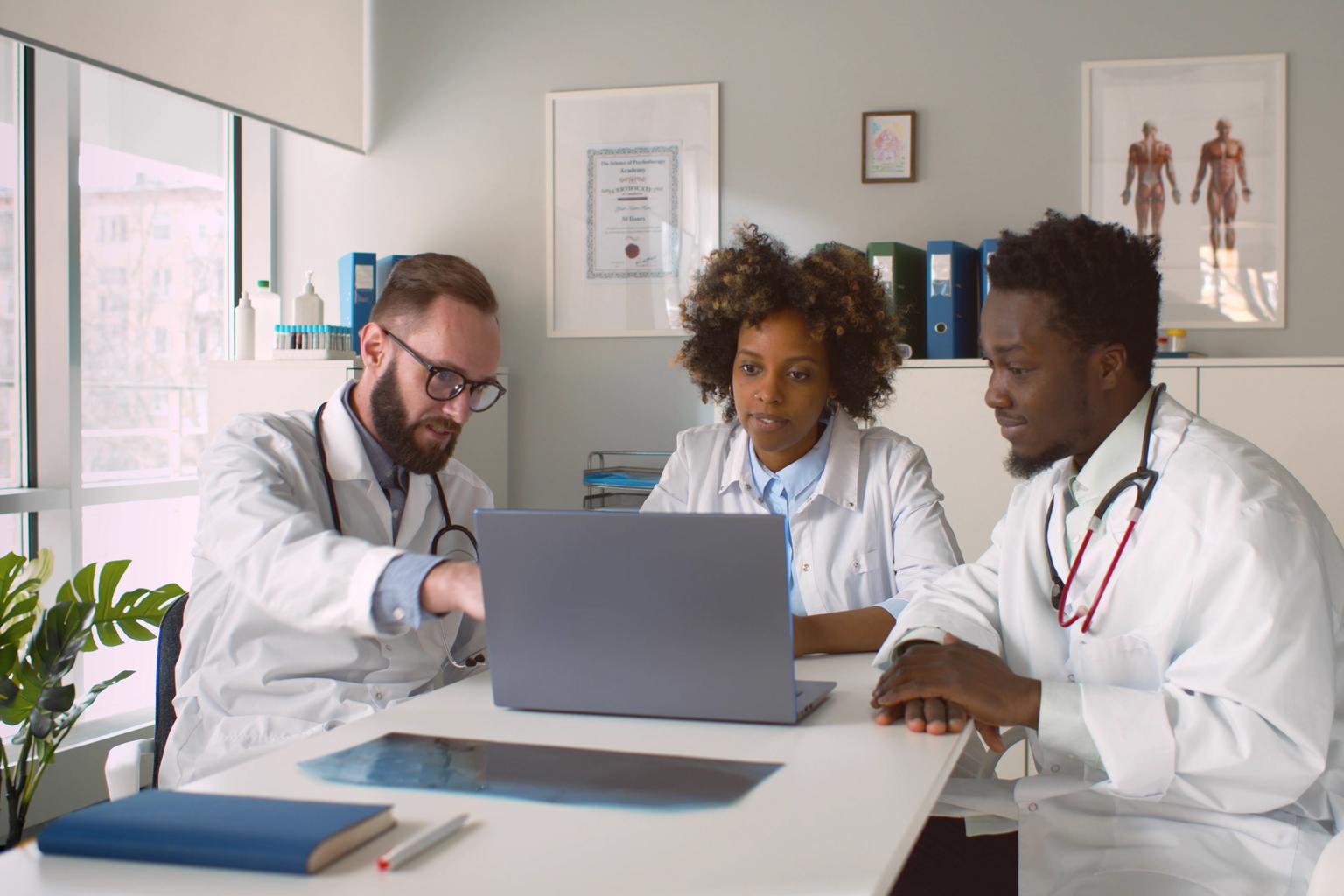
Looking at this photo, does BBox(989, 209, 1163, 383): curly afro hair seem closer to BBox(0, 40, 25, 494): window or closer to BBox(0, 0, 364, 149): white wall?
BBox(0, 0, 364, 149): white wall

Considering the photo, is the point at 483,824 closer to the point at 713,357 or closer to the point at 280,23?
the point at 713,357

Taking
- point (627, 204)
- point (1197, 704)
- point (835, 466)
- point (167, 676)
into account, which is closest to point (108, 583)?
point (167, 676)

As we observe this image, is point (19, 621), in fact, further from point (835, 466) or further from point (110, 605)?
point (835, 466)

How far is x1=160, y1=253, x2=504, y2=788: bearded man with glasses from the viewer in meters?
1.59

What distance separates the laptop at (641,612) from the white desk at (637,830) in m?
0.04

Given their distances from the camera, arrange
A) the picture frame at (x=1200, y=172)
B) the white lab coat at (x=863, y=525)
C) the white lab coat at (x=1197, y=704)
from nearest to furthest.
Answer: the white lab coat at (x=1197, y=704) < the white lab coat at (x=863, y=525) < the picture frame at (x=1200, y=172)

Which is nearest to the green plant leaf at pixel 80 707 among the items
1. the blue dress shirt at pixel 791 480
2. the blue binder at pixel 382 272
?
the blue binder at pixel 382 272

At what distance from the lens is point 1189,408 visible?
3.14m

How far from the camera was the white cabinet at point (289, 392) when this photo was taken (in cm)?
354

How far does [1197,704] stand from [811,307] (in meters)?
1.18

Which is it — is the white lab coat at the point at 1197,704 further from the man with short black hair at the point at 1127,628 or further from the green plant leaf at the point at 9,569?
the green plant leaf at the point at 9,569

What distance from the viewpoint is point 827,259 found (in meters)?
2.35

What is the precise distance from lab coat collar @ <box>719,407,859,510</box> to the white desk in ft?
2.76

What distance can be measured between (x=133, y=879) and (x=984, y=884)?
50.0 inches
